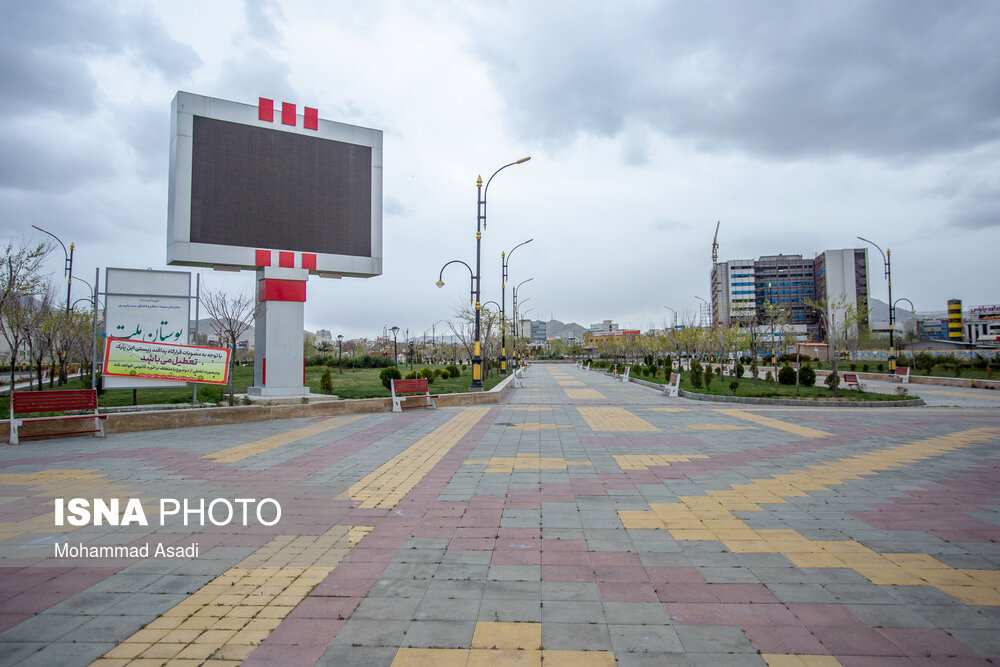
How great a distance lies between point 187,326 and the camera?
17.3 m

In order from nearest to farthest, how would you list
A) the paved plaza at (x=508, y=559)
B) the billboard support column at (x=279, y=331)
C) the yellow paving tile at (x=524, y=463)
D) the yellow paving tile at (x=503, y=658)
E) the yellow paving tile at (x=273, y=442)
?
1. the yellow paving tile at (x=503, y=658)
2. the paved plaza at (x=508, y=559)
3. the yellow paving tile at (x=524, y=463)
4. the yellow paving tile at (x=273, y=442)
5. the billboard support column at (x=279, y=331)

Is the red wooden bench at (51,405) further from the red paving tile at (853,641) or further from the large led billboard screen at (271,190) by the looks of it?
the red paving tile at (853,641)

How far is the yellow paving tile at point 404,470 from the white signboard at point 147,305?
901cm

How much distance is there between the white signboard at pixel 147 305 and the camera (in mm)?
15914

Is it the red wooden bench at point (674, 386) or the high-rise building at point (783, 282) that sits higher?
the high-rise building at point (783, 282)

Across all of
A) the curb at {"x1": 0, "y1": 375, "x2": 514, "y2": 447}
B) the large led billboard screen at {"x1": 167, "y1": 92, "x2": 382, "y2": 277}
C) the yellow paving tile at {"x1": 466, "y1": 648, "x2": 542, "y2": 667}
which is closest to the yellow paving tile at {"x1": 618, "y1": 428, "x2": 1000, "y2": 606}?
the yellow paving tile at {"x1": 466, "y1": 648, "x2": 542, "y2": 667}

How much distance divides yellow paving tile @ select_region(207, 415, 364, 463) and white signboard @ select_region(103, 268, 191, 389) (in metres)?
5.49

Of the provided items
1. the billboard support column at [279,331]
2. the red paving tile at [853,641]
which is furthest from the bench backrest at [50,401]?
the red paving tile at [853,641]

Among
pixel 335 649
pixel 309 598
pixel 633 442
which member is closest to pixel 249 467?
pixel 309 598

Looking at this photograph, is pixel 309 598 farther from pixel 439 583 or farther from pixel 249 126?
pixel 249 126

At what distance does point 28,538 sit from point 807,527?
6731mm

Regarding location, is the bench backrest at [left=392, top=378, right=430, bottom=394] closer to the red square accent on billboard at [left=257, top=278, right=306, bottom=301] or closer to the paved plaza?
the red square accent on billboard at [left=257, top=278, right=306, bottom=301]

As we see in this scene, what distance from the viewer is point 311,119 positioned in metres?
18.3

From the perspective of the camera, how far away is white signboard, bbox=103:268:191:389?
15914mm
